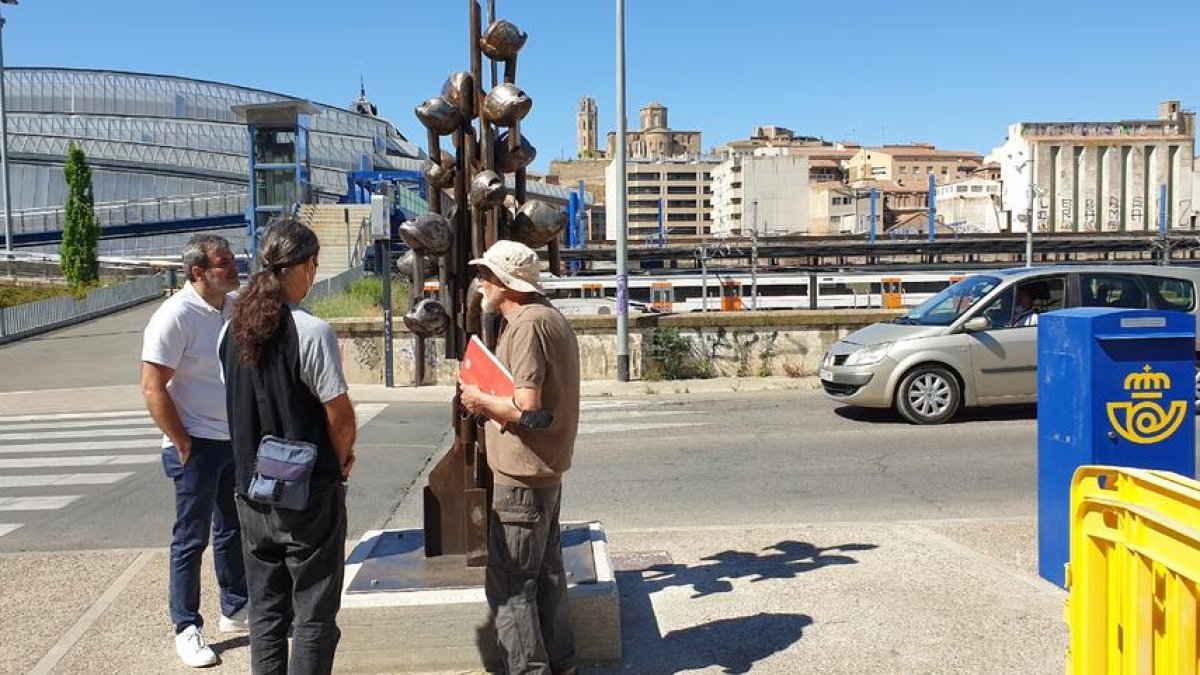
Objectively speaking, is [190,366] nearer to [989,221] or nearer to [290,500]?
[290,500]

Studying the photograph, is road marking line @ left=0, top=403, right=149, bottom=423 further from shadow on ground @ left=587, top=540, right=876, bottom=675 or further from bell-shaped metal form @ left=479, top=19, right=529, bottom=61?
bell-shaped metal form @ left=479, top=19, right=529, bottom=61

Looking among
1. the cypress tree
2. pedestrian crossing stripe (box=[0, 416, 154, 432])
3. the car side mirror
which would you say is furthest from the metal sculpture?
the cypress tree

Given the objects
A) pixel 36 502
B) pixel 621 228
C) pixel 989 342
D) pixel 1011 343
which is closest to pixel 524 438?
pixel 36 502

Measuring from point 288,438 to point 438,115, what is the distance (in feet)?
6.40

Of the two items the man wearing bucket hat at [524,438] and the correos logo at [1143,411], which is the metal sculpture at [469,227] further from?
the correos logo at [1143,411]

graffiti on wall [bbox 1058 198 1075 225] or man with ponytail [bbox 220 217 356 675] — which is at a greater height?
graffiti on wall [bbox 1058 198 1075 225]

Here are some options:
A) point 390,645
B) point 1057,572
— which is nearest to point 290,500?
point 390,645

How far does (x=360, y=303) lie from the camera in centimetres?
2162

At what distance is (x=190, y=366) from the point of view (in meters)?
4.71

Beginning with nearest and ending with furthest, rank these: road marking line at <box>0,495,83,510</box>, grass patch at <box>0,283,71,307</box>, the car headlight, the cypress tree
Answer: road marking line at <box>0,495,83,510</box> < the car headlight < grass patch at <box>0,283,71,307</box> < the cypress tree

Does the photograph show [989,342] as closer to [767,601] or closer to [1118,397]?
[1118,397]

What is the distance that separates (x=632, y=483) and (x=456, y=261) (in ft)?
13.8

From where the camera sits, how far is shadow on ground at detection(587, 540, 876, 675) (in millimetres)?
4445

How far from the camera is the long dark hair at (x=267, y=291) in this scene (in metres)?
3.44
